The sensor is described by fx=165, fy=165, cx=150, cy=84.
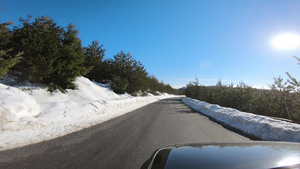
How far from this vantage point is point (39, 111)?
7.96 m

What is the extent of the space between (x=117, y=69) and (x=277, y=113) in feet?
73.3

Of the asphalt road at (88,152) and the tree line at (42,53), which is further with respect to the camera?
the tree line at (42,53)

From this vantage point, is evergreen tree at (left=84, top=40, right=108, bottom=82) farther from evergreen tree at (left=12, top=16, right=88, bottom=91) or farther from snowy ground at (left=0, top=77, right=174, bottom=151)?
snowy ground at (left=0, top=77, right=174, bottom=151)

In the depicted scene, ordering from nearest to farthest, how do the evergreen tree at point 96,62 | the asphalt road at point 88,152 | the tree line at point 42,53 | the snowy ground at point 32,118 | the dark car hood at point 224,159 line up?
1. the dark car hood at point 224,159
2. the asphalt road at point 88,152
3. the snowy ground at point 32,118
4. the tree line at point 42,53
5. the evergreen tree at point 96,62

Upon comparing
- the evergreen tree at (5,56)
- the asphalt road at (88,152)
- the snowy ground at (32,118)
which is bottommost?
the asphalt road at (88,152)

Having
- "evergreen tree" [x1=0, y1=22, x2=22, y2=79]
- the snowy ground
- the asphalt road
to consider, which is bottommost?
the asphalt road

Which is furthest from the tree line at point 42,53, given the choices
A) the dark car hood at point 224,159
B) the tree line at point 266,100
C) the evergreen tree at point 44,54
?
the tree line at point 266,100

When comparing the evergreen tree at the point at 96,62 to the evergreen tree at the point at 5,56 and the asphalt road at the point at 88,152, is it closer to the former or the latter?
the evergreen tree at the point at 5,56

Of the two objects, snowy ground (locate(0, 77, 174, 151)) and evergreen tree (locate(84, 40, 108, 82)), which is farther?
evergreen tree (locate(84, 40, 108, 82))

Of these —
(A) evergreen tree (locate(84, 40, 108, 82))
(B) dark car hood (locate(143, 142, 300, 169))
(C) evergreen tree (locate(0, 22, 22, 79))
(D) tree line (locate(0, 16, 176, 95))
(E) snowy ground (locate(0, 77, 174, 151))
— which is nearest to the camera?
(B) dark car hood (locate(143, 142, 300, 169))

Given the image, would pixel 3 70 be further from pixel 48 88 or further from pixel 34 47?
pixel 48 88

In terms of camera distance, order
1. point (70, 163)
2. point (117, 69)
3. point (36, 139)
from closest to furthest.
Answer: point (70, 163) < point (36, 139) < point (117, 69)

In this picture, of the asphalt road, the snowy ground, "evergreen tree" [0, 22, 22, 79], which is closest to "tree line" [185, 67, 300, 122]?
the asphalt road

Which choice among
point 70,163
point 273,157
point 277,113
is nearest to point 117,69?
point 277,113
